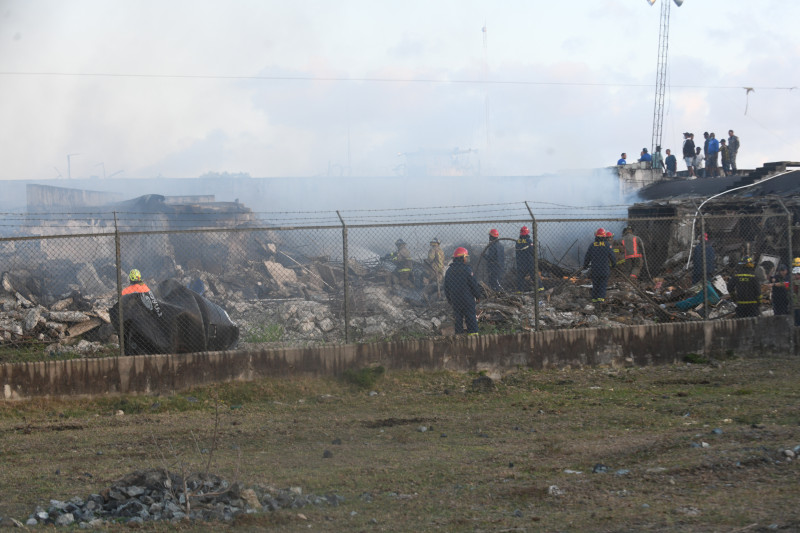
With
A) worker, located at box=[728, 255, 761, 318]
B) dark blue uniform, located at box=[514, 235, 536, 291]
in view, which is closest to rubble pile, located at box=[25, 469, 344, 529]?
worker, located at box=[728, 255, 761, 318]

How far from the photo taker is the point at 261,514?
4629mm

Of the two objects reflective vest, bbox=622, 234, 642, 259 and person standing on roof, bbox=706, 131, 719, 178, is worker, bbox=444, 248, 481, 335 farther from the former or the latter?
person standing on roof, bbox=706, 131, 719, 178

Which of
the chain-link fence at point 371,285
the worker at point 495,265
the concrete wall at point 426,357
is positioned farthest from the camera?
the worker at point 495,265

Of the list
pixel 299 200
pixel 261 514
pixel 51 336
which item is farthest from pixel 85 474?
pixel 299 200

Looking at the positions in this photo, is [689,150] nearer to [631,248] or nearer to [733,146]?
[733,146]

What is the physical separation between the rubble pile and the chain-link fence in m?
3.60

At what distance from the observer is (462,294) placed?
1084cm

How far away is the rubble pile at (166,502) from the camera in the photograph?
4.58 meters

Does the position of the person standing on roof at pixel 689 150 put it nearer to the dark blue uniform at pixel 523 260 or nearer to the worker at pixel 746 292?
the dark blue uniform at pixel 523 260

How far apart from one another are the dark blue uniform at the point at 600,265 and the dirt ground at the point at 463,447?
306cm

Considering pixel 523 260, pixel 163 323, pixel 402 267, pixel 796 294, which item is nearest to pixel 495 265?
pixel 523 260

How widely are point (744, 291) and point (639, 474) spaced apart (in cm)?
740

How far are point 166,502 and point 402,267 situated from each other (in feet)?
42.6

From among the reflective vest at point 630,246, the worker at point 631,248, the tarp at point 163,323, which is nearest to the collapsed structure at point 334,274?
the worker at point 631,248
